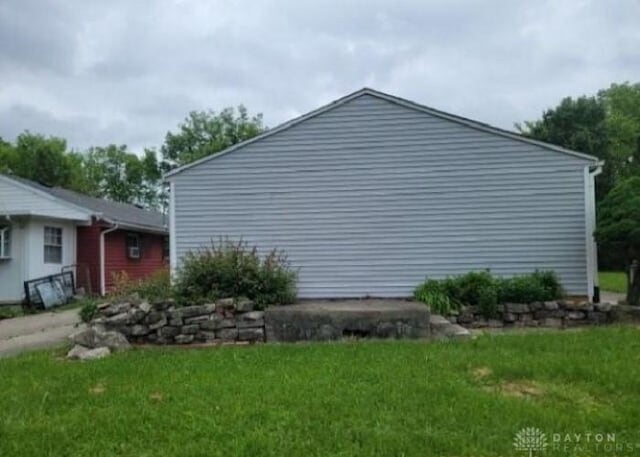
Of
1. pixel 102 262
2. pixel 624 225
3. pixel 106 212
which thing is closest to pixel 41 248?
pixel 102 262

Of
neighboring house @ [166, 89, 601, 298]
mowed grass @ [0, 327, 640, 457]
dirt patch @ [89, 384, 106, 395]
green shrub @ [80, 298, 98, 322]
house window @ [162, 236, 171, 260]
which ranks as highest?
neighboring house @ [166, 89, 601, 298]

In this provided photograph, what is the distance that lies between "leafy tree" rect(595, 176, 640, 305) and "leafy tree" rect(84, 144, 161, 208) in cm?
3969

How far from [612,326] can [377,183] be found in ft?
15.3

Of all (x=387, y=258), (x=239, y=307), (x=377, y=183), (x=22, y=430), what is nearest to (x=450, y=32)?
(x=377, y=183)

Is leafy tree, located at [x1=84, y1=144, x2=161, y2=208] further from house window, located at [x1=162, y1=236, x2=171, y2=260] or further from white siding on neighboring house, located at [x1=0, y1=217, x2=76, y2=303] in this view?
white siding on neighboring house, located at [x1=0, y1=217, x2=76, y2=303]

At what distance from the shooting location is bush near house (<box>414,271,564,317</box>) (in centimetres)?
961

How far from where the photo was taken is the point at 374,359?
20.6 ft

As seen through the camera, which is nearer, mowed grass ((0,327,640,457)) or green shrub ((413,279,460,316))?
mowed grass ((0,327,640,457))

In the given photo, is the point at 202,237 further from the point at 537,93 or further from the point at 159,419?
the point at 537,93

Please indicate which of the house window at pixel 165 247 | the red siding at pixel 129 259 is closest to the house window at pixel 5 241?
the red siding at pixel 129 259

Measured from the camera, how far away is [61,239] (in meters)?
17.3

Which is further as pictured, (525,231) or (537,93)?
(537,93)

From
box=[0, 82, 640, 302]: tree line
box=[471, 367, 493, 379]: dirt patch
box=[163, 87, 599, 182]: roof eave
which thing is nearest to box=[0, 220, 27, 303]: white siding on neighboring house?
box=[0, 82, 640, 302]: tree line

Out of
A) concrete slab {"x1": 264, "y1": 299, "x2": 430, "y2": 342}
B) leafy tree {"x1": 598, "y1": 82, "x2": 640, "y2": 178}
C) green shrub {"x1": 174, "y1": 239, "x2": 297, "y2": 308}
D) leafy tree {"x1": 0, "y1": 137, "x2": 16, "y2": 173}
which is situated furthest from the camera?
leafy tree {"x1": 0, "y1": 137, "x2": 16, "y2": 173}
